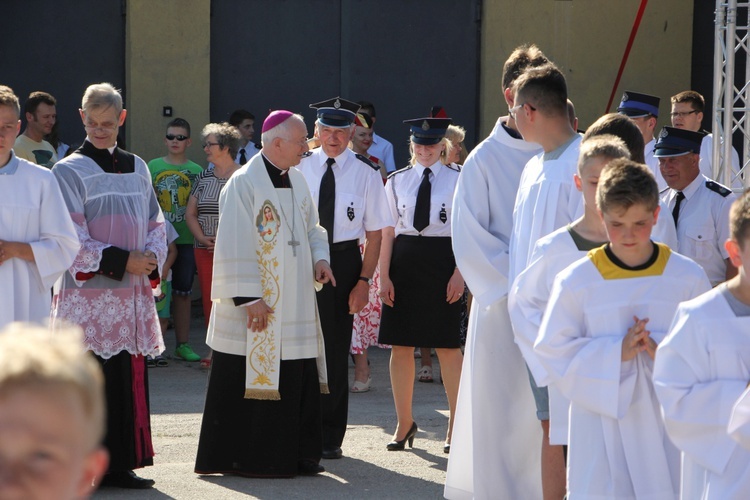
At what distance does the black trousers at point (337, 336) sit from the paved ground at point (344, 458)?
0.65 feet

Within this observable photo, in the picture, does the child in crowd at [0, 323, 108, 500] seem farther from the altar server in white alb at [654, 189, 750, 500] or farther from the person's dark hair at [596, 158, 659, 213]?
the person's dark hair at [596, 158, 659, 213]

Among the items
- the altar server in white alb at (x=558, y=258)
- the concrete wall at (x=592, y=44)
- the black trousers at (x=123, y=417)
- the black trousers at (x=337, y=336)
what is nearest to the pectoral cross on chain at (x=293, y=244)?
the black trousers at (x=337, y=336)

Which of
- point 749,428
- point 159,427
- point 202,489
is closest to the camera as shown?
point 749,428

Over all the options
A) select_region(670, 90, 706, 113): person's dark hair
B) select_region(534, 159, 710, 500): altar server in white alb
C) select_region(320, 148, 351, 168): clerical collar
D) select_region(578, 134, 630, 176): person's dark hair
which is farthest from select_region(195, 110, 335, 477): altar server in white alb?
select_region(670, 90, 706, 113): person's dark hair

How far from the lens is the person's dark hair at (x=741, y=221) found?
3.31 meters

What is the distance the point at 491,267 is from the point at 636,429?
4.98ft

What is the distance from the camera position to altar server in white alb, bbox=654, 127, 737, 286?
621cm

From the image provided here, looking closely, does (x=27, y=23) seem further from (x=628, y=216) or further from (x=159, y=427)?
(x=628, y=216)

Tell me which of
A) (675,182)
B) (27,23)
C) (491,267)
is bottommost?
(491,267)

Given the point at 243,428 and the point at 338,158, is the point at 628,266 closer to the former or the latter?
the point at 243,428

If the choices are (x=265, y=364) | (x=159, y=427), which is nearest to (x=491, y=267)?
(x=265, y=364)

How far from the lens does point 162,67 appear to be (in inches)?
484

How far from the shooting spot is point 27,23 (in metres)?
12.3

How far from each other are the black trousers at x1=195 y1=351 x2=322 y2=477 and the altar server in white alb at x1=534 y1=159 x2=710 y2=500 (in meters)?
2.60
